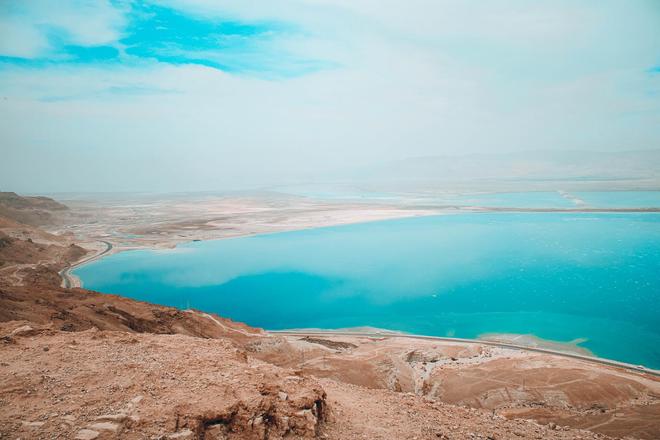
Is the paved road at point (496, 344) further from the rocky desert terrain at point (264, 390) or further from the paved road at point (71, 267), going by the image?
the paved road at point (71, 267)

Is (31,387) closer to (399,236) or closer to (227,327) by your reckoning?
(227,327)

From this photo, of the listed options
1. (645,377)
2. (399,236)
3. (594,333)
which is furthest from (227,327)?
(399,236)

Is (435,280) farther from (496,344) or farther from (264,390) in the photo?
(264,390)

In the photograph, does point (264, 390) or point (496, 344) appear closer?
point (264, 390)

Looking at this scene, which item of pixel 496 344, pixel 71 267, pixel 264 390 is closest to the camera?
pixel 264 390

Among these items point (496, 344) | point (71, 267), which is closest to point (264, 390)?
point (496, 344)

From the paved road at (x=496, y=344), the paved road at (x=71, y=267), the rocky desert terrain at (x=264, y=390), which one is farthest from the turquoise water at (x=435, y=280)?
the rocky desert terrain at (x=264, y=390)

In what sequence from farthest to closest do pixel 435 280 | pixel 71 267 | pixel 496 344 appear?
pixel 71 267, pixel 435 280, pixel 496 344
